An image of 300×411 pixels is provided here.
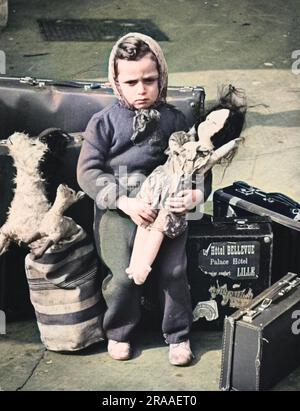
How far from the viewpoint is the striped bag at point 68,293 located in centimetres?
516

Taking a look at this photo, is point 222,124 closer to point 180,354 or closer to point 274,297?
point 274,297

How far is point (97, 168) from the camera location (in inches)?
200

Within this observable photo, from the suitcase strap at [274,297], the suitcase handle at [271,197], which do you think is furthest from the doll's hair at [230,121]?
the suitcase strap at [274,297]

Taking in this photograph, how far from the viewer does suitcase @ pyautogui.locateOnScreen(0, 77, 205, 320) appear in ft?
17.7

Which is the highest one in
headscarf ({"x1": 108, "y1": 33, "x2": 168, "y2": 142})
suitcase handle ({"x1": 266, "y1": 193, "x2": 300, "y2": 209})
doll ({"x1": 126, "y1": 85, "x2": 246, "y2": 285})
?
headscarf ({"x1": 108, "y1": 33, "x2": 168, "y2": 142})

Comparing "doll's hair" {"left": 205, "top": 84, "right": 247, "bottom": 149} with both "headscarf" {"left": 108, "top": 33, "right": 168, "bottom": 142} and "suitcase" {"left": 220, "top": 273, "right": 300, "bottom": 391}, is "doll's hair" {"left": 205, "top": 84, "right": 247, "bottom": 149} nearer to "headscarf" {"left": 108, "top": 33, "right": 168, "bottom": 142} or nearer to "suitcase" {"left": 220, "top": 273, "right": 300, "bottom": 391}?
"headscarf" {"left": 108, "top": 33, "right": 168, "bottom": 142}

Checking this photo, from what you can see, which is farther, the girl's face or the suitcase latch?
the girl's face

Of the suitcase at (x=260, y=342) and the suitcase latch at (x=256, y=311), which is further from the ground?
the suitcase latch at (x=256, y=311)

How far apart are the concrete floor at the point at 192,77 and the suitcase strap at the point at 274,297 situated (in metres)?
0.35

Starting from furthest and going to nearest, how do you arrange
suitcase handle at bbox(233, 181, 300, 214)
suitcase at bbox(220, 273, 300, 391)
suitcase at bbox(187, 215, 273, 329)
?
1. suitcase handle at bbox(233, 181, 300, 214)
2. suitcase at bbox(187, 215, 273, 329)
3. suitcase at bbox(220, 273, 300, 391)

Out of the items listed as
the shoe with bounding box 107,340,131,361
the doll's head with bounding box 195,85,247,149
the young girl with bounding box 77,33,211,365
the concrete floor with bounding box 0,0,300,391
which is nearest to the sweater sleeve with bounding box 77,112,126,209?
the young girl with bounding box 77,33,211,365

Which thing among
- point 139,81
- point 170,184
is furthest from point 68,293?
point 139,81

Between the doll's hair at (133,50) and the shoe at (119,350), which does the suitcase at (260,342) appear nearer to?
the shoe at (119,350)

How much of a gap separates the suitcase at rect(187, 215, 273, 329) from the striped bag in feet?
1.53
